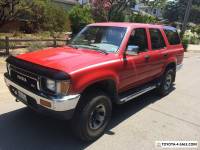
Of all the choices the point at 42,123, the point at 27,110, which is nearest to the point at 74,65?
the point at 42,123

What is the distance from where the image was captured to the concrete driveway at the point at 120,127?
163 inches

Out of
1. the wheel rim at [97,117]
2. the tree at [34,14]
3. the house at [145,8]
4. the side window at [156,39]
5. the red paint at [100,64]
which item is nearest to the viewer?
the red paint at [100,64]

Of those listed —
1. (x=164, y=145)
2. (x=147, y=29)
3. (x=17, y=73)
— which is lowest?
(x=164, y=145)

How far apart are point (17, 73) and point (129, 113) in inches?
99.2

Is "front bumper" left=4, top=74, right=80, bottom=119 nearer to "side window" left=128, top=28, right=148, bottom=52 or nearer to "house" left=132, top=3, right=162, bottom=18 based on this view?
"side window" left=128, top=28, right=148, bottom=52

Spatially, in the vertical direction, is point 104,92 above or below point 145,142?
above

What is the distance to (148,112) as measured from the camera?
18.6ft

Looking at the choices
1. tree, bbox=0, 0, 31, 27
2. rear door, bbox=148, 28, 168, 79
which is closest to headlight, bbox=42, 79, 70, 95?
rear door, bbox=148, 28, 168, 79

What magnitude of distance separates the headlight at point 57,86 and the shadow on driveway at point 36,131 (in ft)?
3.13

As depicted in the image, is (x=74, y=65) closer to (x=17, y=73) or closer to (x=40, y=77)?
(x=40, y=77)

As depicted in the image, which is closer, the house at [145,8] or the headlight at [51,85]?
the headlight at [51,85]

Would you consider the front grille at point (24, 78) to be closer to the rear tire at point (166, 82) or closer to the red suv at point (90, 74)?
the red suv at point (90, 74)

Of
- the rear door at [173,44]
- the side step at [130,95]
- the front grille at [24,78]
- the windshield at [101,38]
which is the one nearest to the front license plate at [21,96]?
the front grille at [24,78]

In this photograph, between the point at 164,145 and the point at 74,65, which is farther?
the point at 164,145
